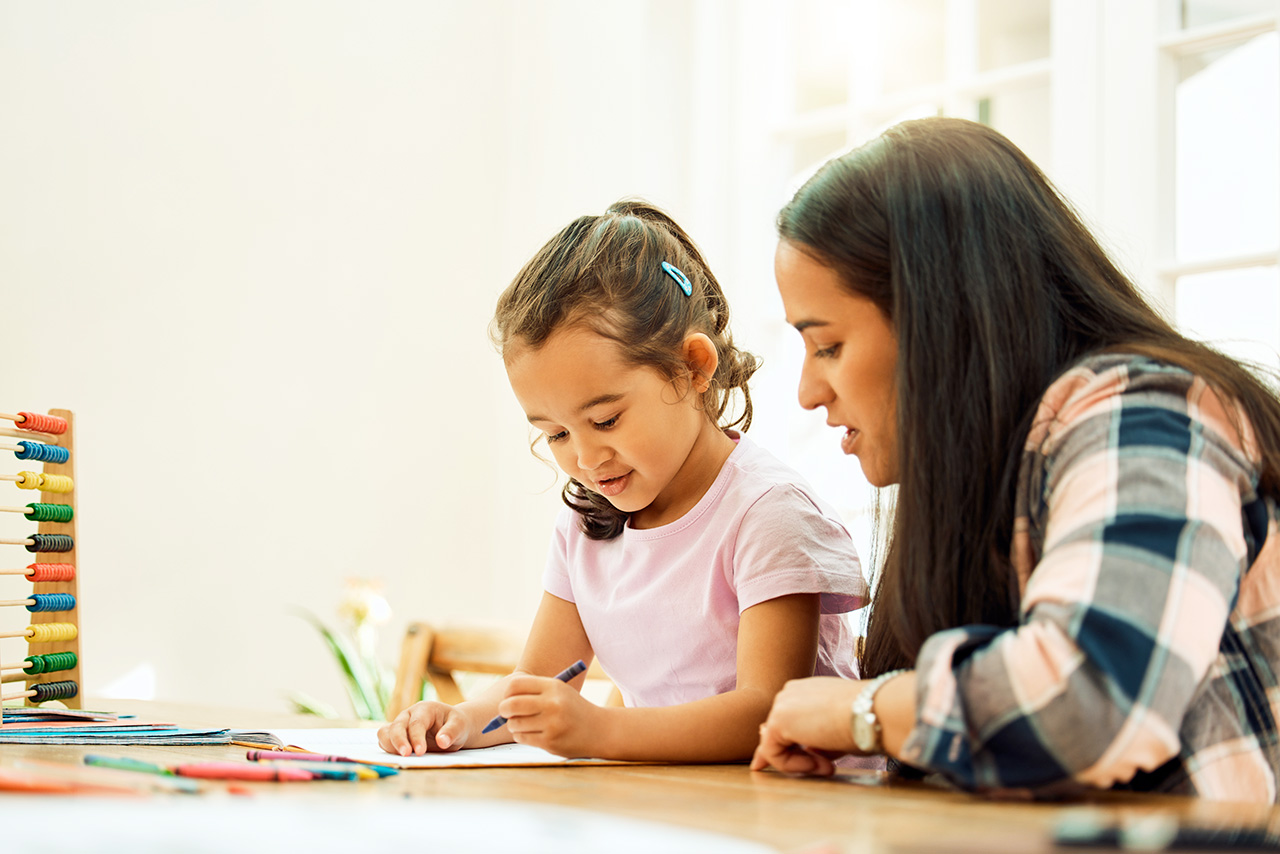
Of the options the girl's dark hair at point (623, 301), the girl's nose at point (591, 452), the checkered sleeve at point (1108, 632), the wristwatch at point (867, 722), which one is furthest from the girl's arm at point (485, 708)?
the checkered sleeve at point (1108, 632)

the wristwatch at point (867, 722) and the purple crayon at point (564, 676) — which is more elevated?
the wristwatch at point (867, 722)

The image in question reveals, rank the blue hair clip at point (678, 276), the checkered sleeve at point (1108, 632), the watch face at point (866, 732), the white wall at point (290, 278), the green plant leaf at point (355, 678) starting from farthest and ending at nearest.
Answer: the green plant leaf at point (355, 678)
the white wall at point (290, 278)
the blue hair clip at point (678, 276)
the watch face at point (866, 732)
the checkered sleeve at point (1108, 632)

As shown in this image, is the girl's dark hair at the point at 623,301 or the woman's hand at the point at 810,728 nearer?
the woman's hand at the point at 810,728

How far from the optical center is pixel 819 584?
3.75ft

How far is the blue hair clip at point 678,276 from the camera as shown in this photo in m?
1.38

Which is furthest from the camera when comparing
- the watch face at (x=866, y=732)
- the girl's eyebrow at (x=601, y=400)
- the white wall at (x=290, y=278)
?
the white wall at (x=290, y=278)

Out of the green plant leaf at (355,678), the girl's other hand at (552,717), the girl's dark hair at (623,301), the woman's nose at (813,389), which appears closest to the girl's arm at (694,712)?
the girl's other hand at (552,717)

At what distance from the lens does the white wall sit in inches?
104

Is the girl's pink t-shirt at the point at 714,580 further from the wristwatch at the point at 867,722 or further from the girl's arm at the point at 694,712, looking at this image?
the wristwatch at the point at 867,722

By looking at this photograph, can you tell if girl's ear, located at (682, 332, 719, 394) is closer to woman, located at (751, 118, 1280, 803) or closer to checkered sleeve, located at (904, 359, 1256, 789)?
woman, located at (751, 118, 1280, 803)

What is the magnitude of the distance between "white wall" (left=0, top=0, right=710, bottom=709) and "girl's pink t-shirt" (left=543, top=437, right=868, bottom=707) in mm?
1567

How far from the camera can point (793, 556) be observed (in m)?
1.16

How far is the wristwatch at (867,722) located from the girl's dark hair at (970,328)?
0.10 m

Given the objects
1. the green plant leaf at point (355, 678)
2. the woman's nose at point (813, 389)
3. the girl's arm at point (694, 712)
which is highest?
the woman's nose at point (813, 389)
